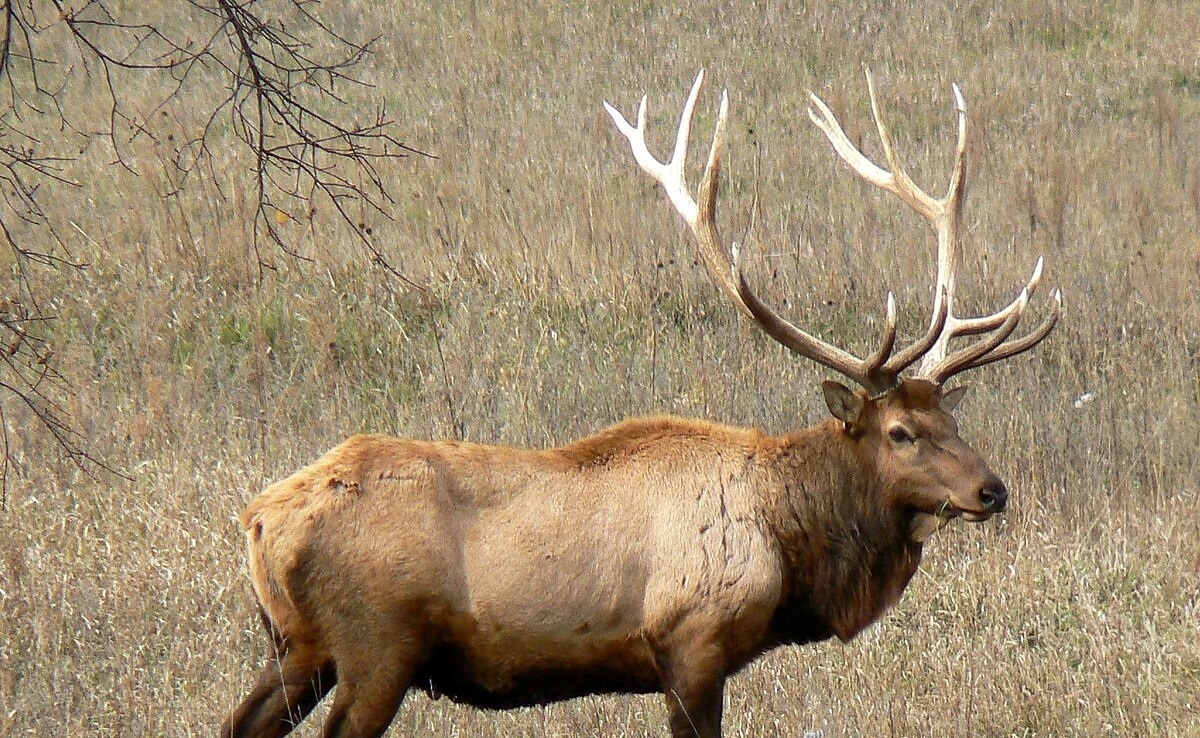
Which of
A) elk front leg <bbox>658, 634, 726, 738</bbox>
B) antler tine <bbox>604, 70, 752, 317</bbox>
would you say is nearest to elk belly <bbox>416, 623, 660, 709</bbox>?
elk front leg <bbox>658, 634, 726, 738</bbox>

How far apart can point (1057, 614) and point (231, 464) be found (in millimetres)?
3957

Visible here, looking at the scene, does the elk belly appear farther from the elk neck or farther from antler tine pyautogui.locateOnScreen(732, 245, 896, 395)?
antler tine pyautogui.locateOnScreen(732, 245, 896, 395)

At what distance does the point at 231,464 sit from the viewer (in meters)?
7.08

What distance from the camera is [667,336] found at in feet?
28.8

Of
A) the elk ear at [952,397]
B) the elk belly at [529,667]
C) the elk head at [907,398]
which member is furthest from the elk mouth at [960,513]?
the elk belly at [529,667]

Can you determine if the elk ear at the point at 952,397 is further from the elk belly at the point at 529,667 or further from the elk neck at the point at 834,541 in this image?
the elk belly at the point at 529,667

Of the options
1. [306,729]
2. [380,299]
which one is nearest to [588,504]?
[306,729]

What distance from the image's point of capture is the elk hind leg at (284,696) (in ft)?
14.2

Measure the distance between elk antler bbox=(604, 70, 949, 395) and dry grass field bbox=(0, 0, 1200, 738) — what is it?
4.06 feet

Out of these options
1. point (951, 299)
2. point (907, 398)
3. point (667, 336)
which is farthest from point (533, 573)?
point (667, 336)

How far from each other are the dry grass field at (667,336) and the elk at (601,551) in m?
0.67

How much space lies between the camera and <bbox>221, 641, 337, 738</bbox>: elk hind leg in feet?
14.2

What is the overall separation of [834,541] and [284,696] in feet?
6.16

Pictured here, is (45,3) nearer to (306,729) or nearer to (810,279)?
(810,279)
